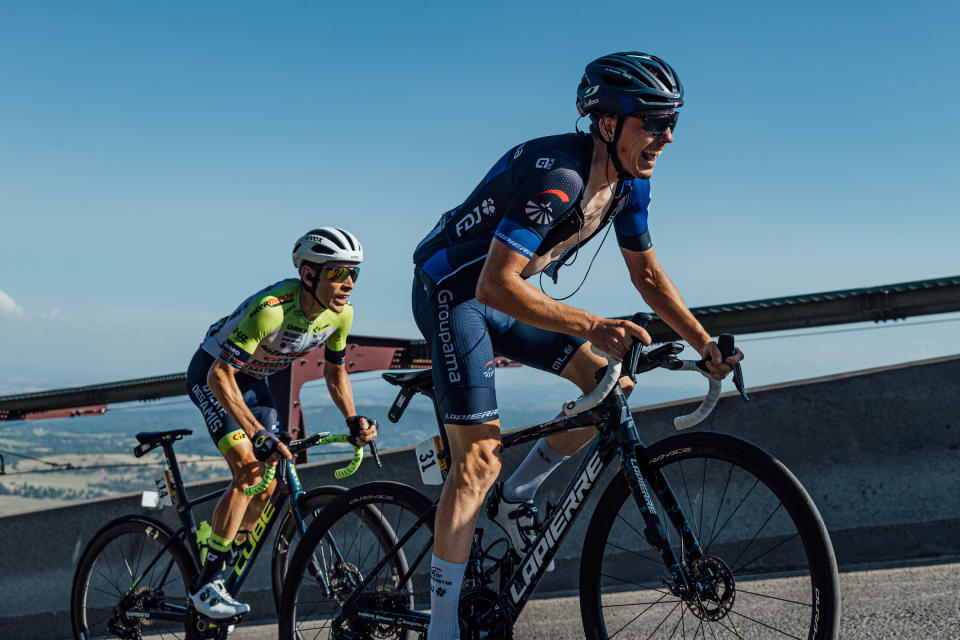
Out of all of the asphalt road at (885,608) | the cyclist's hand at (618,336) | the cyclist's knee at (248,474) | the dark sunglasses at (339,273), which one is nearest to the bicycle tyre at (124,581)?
the cyclist's knee at (248,474)

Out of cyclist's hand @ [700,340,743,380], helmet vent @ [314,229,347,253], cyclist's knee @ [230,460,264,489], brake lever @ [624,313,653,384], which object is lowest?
cyclist's knee @ [230,460,264,489]

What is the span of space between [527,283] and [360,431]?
1.98 metres

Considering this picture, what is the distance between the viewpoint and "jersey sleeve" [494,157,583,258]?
10.4 ft

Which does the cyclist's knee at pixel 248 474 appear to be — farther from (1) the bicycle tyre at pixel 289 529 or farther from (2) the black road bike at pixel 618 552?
(2) the black road bike at pixel 618 552

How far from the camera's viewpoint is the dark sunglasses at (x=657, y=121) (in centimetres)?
338

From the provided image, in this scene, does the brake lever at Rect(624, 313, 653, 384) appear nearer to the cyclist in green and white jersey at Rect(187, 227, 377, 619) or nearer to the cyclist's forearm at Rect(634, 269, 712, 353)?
the cyclist's forearm at Rect(634, 269, 712, 353)

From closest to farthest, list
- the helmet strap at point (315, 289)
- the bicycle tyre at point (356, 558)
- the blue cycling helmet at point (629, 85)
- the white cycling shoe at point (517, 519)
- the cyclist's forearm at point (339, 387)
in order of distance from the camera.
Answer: the blue cycling helmet at point (629, 85), the white cycling shoe at point (517, 519), the bicycle tyre at point (356, 558), the helmet strap at point (315, 289), the cyclist's forearm at point (339, 387)

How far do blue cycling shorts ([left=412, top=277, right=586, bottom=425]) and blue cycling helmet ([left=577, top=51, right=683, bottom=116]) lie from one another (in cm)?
94

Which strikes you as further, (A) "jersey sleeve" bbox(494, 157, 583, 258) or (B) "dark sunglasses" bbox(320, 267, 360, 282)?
(B) "dark sunglasses" bbox(320, 267, 360, 282)

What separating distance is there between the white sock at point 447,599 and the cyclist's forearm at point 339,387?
204 centimetres

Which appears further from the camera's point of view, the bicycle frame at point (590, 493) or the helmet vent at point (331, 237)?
the helmet vent at point (331, 237)

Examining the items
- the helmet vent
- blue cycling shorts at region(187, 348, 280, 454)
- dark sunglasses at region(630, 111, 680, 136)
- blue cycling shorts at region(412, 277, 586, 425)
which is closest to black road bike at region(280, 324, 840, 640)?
blue cycling shorts at region(412, 277, 586, 425)

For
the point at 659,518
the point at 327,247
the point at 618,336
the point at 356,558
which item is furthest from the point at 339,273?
the point at 659,518

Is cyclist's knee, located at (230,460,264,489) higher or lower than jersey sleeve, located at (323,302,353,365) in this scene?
lower
